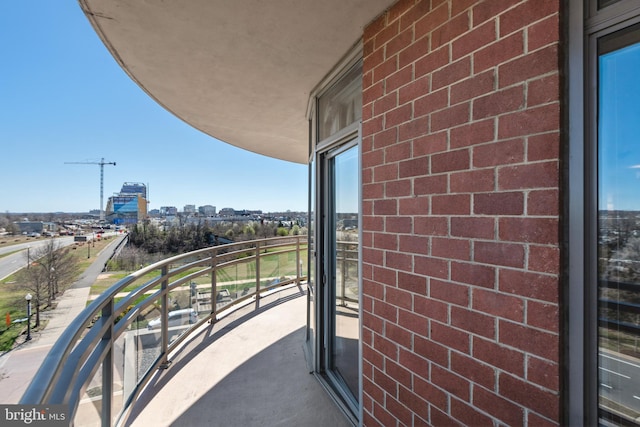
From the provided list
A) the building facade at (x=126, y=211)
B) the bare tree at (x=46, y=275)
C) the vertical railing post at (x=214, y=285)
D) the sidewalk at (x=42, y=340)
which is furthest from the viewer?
the building facade at (x=126, y=211)

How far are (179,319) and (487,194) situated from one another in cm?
347

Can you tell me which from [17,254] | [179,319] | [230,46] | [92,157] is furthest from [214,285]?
[92,157]

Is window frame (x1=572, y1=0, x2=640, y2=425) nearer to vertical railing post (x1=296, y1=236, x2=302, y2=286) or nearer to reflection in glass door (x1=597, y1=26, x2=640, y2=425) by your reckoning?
reflection in glass door (x1=597, y1=26, x2=640, y2=425)

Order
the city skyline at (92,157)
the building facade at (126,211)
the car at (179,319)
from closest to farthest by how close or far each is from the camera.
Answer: the car at (179,319) < the building facade at (126,211) < the city skyline at (92,157)

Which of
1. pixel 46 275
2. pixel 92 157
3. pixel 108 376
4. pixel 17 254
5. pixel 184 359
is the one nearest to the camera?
pixel 108 376

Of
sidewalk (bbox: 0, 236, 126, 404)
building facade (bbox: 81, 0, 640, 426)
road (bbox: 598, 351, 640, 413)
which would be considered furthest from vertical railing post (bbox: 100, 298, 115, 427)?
sidewalk (bbox: 0, 236, 126, 404)

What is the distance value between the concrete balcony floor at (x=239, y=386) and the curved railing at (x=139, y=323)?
0.63ft

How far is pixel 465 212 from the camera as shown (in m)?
1.19

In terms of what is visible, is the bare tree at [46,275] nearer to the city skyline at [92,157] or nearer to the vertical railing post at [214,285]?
the city skyline at [92,157]

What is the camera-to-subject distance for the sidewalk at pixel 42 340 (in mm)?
9617

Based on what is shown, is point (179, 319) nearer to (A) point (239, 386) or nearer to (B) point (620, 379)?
(A) point (239, 386)

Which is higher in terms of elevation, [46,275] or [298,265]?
[298,265]

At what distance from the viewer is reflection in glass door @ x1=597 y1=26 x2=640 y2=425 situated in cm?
90

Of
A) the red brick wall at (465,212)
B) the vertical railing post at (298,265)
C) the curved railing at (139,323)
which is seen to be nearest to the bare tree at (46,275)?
the vertical railing post at (298,265)
